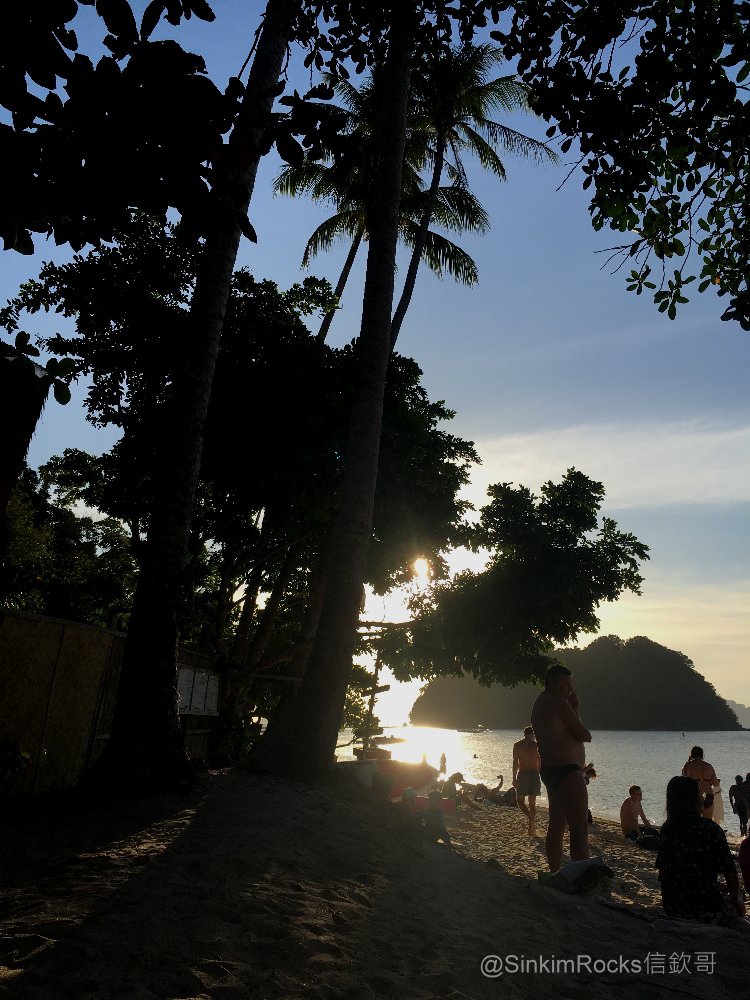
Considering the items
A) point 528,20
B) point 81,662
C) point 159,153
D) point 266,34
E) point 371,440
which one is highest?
point 266,34

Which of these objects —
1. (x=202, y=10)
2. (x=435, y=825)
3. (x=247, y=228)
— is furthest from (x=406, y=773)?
(x=202, y=10)

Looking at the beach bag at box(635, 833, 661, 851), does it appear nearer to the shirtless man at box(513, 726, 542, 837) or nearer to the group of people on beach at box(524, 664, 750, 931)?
the group of people on beach at box(524, 664, 750, 931)

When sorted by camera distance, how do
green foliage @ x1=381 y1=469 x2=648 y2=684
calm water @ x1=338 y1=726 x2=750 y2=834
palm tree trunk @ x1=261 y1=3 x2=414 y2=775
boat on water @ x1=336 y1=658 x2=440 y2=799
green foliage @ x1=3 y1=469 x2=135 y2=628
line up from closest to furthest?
palm tree trunk @ x1=261 y1=3 x2=414 y2=775 < boat on water @ x1=336 y1=658 x2=440 y2=799 < green foliage @ x1=3 y1=469 x2=135 y2=628 < green foliage @ x1=381 y1=469 x2=648 y2=684 < calm water @ x1=338 y1=726 x2=750 y2=834

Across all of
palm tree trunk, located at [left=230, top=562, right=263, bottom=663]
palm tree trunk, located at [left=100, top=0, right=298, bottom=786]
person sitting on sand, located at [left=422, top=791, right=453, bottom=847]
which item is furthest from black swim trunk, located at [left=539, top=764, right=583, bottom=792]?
palm tree trunk, located at [left=230, top=562, right=263, bottom=663]

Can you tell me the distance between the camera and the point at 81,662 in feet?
24.5

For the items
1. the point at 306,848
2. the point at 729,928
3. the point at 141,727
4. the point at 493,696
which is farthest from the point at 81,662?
the point at 493,696

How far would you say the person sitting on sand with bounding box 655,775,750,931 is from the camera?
414 cm

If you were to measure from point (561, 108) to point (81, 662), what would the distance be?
24.7 feet

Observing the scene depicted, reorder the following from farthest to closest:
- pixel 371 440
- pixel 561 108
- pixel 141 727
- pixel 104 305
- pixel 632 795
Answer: pixel 632 795 < pixel 104 305 < pixel 371 440 < pixel 141 727 < pixel 561 108

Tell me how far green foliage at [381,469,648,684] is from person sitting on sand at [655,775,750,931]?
62.2ft

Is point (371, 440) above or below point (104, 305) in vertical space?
below

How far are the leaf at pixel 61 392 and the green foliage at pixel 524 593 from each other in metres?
21.6

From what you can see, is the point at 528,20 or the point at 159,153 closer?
the point at 159,153

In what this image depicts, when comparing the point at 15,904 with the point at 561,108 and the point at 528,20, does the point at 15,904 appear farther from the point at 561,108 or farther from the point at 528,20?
the point at 528,20
